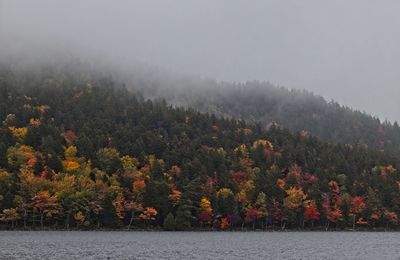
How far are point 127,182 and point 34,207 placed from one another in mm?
31799

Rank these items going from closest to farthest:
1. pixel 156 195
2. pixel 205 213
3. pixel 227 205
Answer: pixel 156 195 → pixel 205 213 → pixel 227 205

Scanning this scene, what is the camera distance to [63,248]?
8138 centimetres

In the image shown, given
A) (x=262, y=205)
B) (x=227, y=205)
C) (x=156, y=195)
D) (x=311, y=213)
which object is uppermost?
(x=156, y=195)

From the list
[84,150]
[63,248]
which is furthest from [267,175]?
[63,248]

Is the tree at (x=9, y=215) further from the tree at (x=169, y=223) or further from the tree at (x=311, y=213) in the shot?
the tree at (x=311, y=213)

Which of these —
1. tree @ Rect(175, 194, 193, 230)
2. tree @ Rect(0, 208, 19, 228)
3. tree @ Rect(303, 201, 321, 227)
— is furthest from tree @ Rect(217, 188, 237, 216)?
tree @ Rect(0, 208, 19, 228)

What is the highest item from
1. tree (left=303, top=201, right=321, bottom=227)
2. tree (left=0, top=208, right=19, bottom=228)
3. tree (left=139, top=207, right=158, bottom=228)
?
tree (left=303, top=201, right=321, bottom=227)

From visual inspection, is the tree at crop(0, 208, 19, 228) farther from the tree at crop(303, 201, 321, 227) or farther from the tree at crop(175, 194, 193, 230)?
the tree at crop(303, 201, 321, 227)

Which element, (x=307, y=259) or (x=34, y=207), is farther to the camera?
(x=34, y=207)

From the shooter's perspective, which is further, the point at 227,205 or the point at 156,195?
the point at 227,205

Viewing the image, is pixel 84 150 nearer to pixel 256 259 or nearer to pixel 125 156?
pixel 125 156

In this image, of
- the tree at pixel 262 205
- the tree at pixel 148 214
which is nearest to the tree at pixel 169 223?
the tree at pixel 148 214

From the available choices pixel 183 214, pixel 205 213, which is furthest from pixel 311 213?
pixel 183 214

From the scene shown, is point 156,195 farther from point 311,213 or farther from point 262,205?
point 311,213
